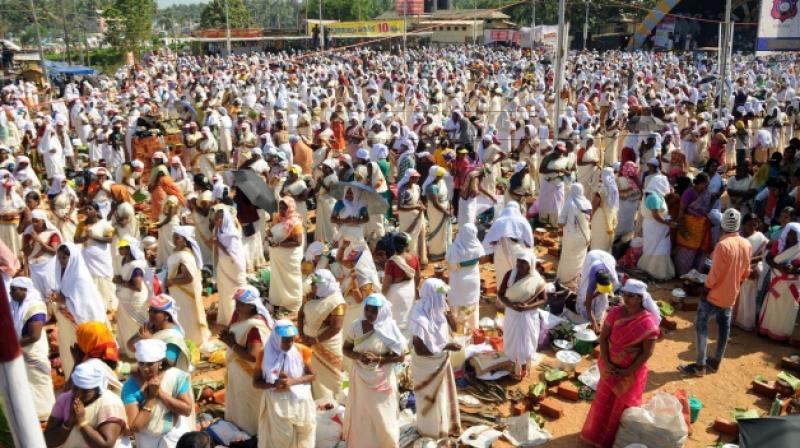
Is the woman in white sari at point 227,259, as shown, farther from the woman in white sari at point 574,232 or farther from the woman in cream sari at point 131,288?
the woman in white sari at point 574,232

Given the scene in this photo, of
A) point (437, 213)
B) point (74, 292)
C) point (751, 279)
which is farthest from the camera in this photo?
point (437, 213)

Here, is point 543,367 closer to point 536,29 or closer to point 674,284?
point 674,284

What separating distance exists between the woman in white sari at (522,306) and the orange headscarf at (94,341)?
363cm

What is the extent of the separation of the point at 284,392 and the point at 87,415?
1.34 m

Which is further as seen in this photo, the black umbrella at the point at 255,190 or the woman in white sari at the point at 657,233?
the woman in white sari at the point at 657,233

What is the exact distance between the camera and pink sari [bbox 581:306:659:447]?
5.20m

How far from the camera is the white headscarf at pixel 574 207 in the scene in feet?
28.1

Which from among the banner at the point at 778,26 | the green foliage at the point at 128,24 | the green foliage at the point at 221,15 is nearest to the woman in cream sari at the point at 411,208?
the banner at the point at 778,26

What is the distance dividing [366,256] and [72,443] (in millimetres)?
3489

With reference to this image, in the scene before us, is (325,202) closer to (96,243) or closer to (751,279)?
(96,243)

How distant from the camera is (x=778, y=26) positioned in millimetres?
16594

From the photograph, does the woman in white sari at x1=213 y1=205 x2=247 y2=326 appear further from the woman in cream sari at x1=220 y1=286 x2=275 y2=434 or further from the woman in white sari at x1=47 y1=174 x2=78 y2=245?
the woman in white sari at x1=47 y1=174 x2=78 y2=245

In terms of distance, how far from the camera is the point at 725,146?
14461 mm

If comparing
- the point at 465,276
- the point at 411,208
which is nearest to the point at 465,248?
the point at 465,276
